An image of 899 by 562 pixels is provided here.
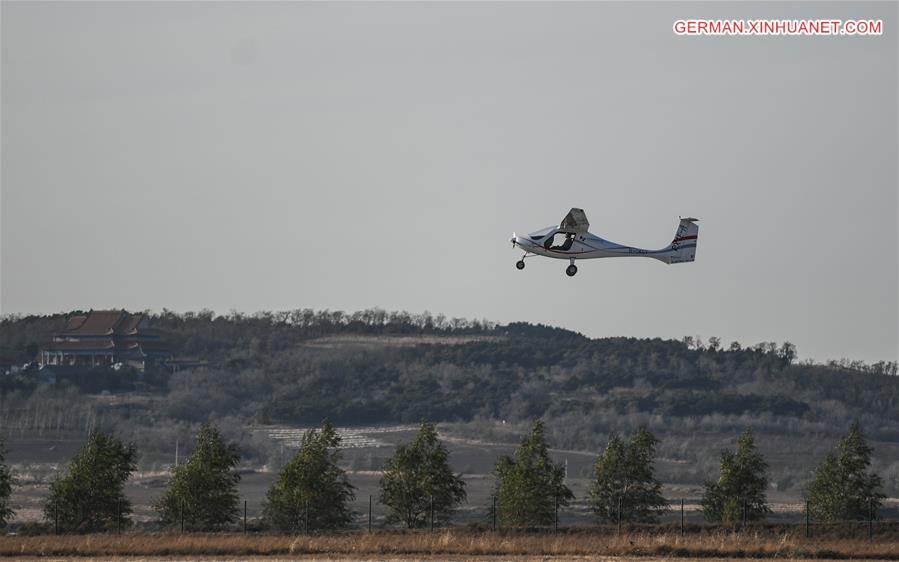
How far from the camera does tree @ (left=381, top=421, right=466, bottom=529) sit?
92250mm

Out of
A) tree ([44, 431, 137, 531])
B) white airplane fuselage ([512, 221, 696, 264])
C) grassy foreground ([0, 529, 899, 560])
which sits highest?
white airplane fuselage ([512, 221, 696, 264])

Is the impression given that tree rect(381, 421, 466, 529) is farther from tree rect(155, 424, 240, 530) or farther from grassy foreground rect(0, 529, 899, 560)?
grassy foreground rect(0, 529, 899, 560)

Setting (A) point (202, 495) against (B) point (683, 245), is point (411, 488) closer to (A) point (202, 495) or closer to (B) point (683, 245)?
(A) point (202, 495)

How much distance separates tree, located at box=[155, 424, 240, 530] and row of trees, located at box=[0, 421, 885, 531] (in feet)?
0.17

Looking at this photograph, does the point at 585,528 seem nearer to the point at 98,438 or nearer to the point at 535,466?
the point at 535,466

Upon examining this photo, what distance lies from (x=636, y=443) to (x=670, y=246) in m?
19.7

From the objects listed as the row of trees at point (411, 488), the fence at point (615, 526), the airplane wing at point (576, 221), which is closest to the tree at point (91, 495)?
the row of trees at point (411, 488)

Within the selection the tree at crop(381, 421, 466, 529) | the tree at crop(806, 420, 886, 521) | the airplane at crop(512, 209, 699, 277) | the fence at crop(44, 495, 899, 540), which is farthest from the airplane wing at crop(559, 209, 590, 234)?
the tree at crop(806, 420, 886, 521)

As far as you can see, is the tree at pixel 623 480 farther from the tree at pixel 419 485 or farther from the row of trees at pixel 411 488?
the tree at pixel 419 485

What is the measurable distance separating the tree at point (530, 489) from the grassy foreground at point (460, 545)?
11.5m

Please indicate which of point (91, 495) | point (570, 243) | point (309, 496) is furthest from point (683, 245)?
point (91, 495)

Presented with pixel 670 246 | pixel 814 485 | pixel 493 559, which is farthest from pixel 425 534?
pixel 814 485

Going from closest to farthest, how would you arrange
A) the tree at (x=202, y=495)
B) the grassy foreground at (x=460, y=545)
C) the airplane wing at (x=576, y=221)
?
1. the grassy foreground at (x=460, y=545)
2. the airplane wing at (x=576, y=221)
3. the tree at (x=202, y=495)

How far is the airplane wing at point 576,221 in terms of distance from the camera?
240 ft
